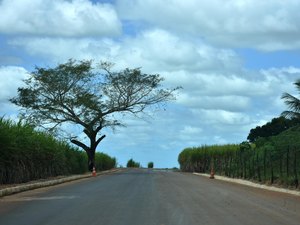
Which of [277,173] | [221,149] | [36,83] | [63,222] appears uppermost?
[36,83]

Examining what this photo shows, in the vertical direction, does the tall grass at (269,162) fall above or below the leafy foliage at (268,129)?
below

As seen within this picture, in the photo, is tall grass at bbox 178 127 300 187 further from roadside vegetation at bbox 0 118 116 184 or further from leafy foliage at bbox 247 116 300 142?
leafy foliage at bbox 247 116 300 142

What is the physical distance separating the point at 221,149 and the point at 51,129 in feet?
54.5

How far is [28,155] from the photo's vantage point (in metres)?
29.4

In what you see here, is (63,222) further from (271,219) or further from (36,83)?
(36,83)

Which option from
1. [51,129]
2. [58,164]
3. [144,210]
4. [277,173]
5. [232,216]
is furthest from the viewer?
[51,129]

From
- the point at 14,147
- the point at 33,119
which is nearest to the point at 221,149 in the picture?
the point at 33,119

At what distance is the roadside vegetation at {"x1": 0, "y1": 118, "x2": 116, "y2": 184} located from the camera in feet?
83.1

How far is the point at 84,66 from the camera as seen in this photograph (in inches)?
2076

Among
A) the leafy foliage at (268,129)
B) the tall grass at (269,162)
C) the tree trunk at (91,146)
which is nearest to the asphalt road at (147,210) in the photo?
the tall grass at (269,162)

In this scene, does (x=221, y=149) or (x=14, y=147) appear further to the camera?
(x=221, y=149)

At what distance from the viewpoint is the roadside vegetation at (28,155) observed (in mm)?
25344

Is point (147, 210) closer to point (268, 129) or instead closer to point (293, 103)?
point (293, 103)

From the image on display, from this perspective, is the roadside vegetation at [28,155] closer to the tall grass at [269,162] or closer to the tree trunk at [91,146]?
the tree trunk at [91,146]
